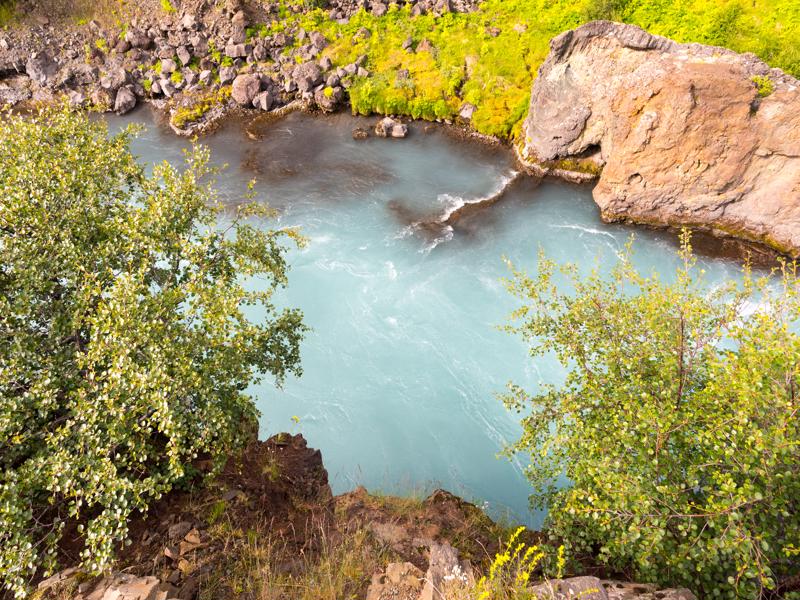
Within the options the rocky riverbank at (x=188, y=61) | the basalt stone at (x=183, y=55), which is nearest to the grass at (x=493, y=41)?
the rocky riverbank at (x=188, y=61)

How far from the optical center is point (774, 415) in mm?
8562

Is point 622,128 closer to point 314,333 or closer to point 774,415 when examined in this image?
point 314,333

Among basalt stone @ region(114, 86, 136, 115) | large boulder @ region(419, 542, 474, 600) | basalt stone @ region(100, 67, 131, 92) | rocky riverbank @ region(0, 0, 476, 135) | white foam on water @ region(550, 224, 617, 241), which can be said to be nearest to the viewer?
large boulder @ region(419, 542, 474, 600)

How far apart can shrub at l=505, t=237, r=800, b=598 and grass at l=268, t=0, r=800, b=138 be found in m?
29.7

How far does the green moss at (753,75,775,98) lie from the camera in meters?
26.0

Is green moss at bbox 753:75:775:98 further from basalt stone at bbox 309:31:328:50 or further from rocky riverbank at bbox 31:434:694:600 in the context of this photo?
basalt stone at bbox 309:31:328:50

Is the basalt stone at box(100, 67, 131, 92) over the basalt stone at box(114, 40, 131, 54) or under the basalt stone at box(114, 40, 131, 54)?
under

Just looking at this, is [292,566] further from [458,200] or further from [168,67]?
[168,67]

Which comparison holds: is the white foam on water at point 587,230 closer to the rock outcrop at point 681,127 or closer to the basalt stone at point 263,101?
the rock outcrop at point 681,127

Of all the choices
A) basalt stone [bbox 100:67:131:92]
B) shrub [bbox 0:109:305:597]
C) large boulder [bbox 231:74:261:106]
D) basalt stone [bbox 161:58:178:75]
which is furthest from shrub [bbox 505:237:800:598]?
basalt stone [bbox 100:67:131:92]

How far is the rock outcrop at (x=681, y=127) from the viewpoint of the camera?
26141 mm

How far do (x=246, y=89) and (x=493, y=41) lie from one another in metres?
23.4

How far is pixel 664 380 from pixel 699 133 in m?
23.4

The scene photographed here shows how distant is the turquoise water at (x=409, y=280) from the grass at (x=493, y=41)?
133 inches
